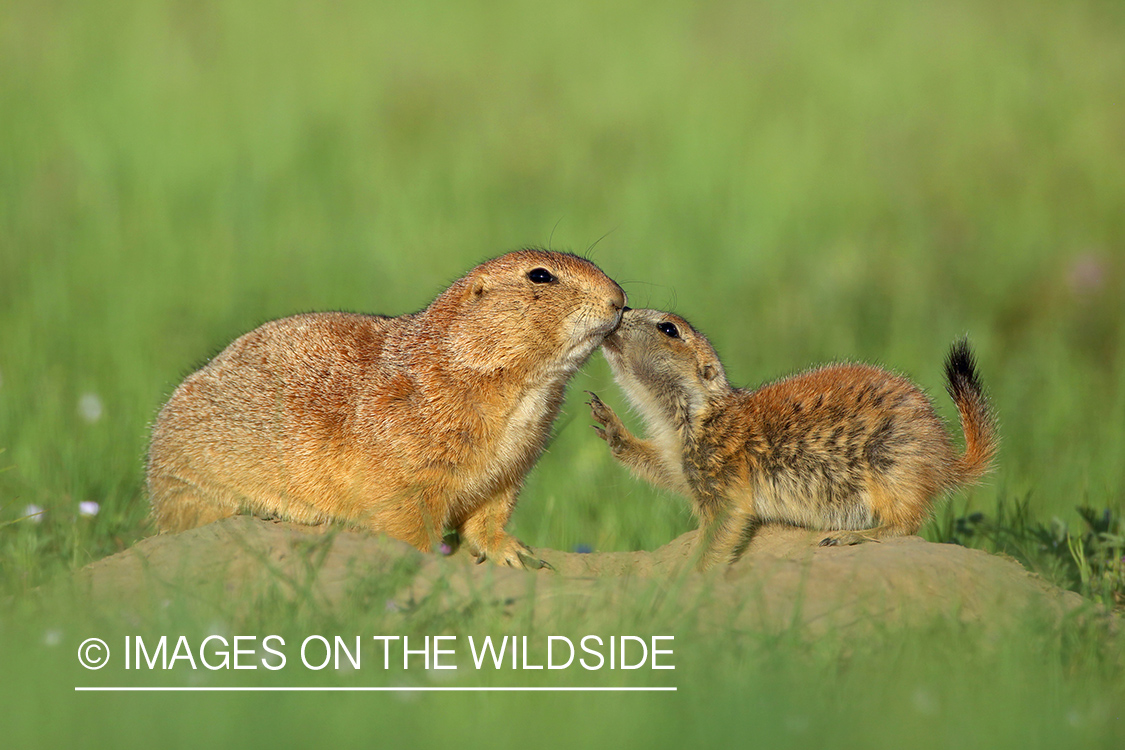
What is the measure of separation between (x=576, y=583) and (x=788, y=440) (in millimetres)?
1830

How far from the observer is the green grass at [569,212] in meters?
7.89

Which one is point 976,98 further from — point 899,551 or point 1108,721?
point 1108,721

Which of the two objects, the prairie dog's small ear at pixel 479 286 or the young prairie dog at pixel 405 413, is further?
the prairie dog's small ear at pixel 479 286

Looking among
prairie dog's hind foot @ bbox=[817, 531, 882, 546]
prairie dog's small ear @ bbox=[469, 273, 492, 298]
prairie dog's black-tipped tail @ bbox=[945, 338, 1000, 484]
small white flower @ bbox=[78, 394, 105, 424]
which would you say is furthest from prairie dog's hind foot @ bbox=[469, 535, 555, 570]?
small white flower @ bbox=[78, 394, 105, 424]

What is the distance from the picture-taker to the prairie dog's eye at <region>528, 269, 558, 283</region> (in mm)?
Answer: 5605

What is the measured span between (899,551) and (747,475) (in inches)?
45.0

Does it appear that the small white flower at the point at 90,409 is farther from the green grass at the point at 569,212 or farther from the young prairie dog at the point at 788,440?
the young prairie dog at the point at 788,440

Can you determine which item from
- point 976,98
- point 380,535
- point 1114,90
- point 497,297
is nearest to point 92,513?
point 380,535

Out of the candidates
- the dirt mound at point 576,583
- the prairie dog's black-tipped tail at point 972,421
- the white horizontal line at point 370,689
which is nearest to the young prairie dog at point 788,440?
the prairie dog's black-tipped tail at point 972,421

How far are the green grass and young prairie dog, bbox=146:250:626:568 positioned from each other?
3.01 ft

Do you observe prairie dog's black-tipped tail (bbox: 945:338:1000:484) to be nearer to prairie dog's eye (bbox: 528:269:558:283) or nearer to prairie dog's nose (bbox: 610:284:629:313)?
prairie dog's nose (bbox: 610:284:629:313)

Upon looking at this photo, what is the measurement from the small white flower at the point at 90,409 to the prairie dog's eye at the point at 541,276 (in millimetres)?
3790

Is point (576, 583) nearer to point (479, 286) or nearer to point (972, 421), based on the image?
point (479, 286)

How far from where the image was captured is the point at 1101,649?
4.70 meters
